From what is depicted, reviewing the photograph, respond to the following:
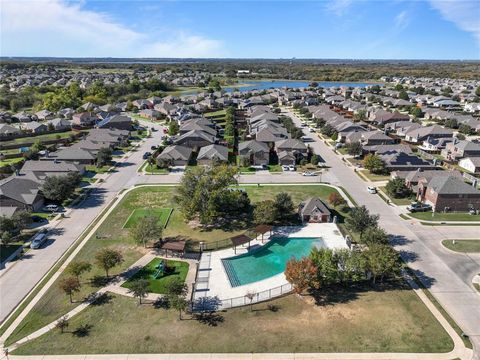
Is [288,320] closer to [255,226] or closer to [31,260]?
Result: [255,226]

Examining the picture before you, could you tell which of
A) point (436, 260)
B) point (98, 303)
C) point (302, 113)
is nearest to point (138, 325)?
point (98, 303)

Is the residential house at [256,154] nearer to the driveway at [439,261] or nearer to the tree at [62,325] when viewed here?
the driveway at [439,261]

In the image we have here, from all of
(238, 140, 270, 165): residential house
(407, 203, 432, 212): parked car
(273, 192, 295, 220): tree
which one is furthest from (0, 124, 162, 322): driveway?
(407, 203, 432, 212): parked car

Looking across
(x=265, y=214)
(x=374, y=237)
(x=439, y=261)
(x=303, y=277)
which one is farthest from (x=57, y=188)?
(x=439, y=261)

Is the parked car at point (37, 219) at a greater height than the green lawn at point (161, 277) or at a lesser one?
greater

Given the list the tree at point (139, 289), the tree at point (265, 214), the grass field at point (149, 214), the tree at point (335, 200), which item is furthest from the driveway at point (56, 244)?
the tree at point (335, 200)
